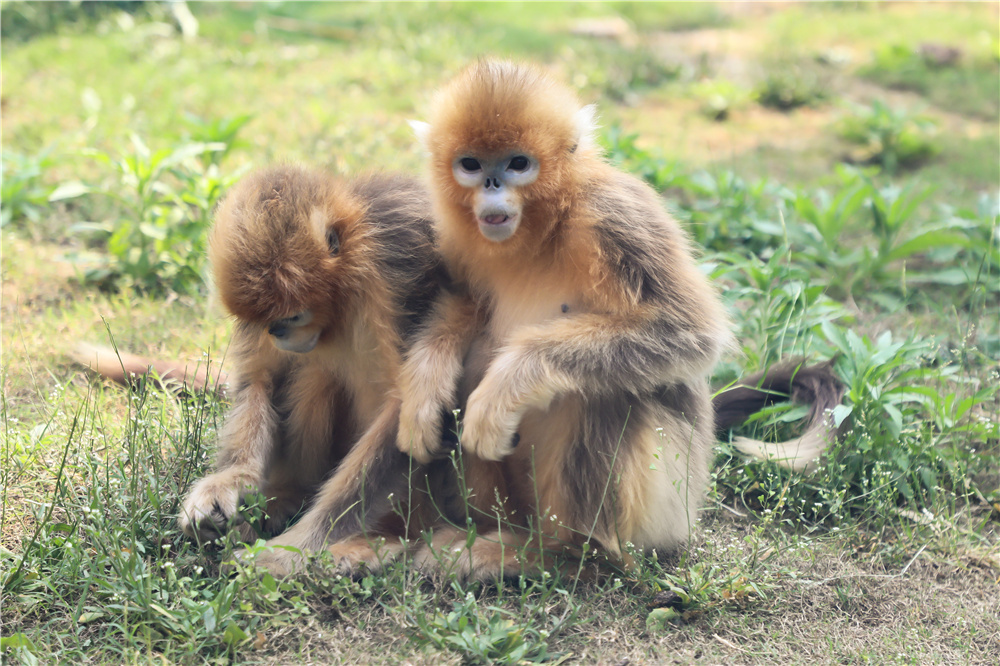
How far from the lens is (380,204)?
3311 mm

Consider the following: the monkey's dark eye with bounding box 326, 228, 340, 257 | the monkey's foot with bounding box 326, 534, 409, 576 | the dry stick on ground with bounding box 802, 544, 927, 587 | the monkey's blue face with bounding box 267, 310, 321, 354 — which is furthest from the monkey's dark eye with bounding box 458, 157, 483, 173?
the dry stick on ground with bounding box 802, 544, 927, 587

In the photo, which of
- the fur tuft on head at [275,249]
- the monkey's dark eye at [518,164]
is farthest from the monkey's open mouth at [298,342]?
the monkey's dark eye at [518,164]

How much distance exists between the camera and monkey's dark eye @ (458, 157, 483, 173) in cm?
300

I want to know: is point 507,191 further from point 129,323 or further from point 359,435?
point 129,323

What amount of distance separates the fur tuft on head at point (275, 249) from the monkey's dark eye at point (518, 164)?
654 mm

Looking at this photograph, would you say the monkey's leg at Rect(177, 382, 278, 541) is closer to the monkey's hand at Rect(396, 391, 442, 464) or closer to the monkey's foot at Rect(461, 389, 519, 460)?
the monkey's hand at Rect(396, 391, 442, 464)

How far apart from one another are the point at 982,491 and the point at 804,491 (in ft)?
3.07

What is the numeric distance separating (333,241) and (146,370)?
4.65ft

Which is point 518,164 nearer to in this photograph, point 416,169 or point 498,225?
point 498,225

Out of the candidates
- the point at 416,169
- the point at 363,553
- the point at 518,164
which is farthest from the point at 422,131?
the point at 416,169

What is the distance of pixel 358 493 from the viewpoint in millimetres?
3148

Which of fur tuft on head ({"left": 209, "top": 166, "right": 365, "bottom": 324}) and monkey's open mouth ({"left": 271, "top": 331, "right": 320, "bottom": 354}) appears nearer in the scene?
fur tuft on head ({"left": 209, "top": 166, "right": 365, "bottom": 324})

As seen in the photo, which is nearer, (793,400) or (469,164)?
(469,164)

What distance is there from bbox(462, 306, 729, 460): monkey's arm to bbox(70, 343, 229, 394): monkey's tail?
1522 millimetres
